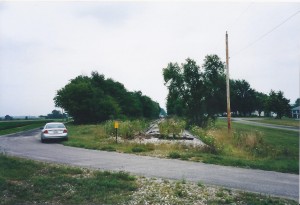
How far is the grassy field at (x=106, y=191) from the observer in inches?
279

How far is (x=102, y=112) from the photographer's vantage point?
173 feet

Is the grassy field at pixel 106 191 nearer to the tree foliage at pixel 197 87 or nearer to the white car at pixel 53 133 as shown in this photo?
the white car at pixel 53 133

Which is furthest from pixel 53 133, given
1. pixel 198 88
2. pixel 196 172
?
pixel 198 88

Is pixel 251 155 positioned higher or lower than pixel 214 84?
lower

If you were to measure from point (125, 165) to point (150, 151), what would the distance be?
427cm

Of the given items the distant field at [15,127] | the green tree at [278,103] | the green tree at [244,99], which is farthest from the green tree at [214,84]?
the green tree at [244,99]

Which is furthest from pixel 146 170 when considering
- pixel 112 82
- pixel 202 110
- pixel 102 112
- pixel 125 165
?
pixel 112 82

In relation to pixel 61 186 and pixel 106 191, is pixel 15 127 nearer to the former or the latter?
Result: pixel 61 186

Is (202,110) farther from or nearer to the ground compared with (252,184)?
farther from the ground

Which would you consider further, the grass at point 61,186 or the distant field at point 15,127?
the distant field at point 15,127

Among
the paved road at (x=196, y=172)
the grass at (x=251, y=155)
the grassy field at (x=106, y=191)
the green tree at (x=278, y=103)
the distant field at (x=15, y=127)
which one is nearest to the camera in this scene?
the grassy field at (x=106, y=191)

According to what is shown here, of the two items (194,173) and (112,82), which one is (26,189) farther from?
(112,82)

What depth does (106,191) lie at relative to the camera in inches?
305

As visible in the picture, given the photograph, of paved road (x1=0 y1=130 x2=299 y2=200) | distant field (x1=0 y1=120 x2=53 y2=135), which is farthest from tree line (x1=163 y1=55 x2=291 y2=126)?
paved road (x1=0 y1=130 x2=299 y2=200)
